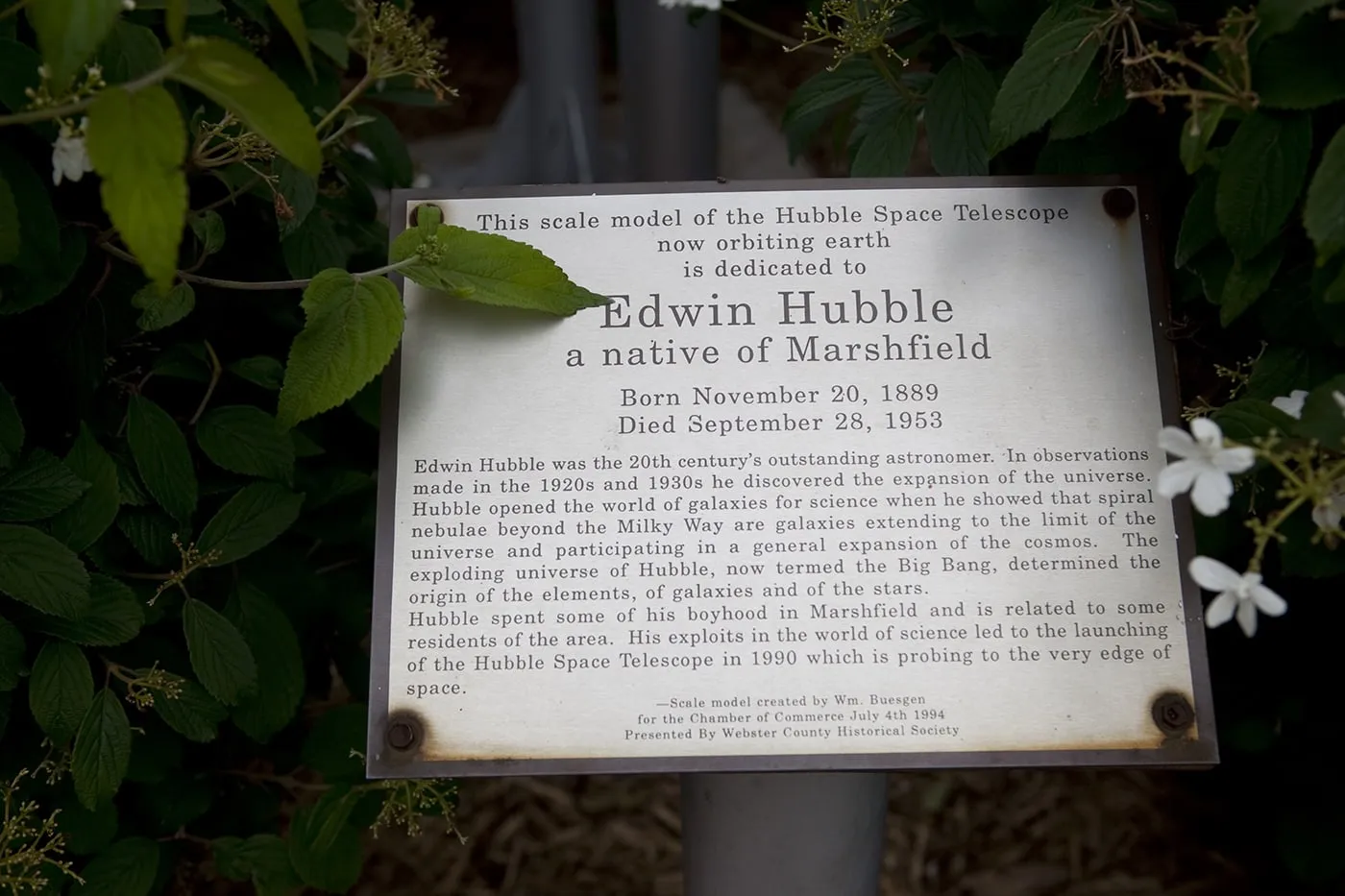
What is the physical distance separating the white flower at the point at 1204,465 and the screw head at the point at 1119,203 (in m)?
0.31

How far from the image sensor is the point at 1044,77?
0.92m

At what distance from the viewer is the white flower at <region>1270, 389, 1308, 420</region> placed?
2.82 ft

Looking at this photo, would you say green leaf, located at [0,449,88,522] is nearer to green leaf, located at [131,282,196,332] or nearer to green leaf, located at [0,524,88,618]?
green leaf, located at [0,524,88,618]

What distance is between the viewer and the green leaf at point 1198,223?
0.92 m

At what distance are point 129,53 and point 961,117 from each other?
0.75 meters

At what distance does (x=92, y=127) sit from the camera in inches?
27.5

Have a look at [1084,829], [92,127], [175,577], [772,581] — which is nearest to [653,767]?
[772,581]

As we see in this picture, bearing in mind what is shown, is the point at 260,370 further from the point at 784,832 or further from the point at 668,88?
the point at 668,88

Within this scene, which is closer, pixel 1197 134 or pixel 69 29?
pixel 69 29

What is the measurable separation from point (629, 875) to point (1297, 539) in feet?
3.49

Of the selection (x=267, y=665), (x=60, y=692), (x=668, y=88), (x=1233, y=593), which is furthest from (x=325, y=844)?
(x=668, y=88)

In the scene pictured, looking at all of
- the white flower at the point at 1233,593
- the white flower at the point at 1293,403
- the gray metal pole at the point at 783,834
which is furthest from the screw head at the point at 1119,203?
the gray metal pole at the point at 783,834

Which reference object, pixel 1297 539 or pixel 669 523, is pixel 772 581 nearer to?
pixel 669 523

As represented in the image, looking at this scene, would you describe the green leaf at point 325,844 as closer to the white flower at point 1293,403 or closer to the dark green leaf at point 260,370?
the dark green leaf at point 260,370
